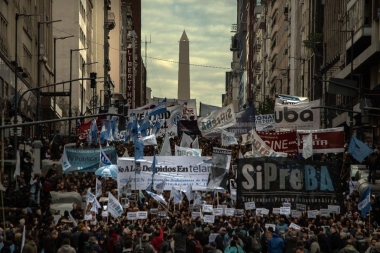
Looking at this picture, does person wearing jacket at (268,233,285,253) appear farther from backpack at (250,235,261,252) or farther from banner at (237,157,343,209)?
banner at (237,157,343,209)

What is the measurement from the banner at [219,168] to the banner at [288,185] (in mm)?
5041

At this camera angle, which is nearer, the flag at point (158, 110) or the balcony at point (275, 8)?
the flag at point (158, 110)

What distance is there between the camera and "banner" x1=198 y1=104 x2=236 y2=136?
5991 cm

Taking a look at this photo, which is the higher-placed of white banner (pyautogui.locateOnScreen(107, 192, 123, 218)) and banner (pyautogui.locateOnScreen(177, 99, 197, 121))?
banner (pyautogui.locateOnScreen(177, 99, 197, 121))

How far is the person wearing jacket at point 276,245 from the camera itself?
2838 centimetres

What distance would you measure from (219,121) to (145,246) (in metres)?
34.7

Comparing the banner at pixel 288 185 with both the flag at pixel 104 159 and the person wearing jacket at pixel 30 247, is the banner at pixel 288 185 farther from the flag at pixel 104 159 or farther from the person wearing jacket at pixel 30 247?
the flag at pixel 104 159

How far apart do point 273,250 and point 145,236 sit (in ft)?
9.71

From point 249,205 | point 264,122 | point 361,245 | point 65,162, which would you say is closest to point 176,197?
point 249,205

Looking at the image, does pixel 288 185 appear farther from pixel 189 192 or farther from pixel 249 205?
pixel 189 192

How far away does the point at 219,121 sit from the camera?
60469mm

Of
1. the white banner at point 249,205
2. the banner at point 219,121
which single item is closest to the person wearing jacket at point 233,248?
the white banner at point 249,205

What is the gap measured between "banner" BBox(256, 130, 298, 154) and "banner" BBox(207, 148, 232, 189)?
21.2ft

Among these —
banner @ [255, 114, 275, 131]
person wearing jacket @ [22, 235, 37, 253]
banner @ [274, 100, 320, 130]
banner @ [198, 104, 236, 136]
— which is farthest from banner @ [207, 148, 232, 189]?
banner @ [255, 114, 275, 131]
